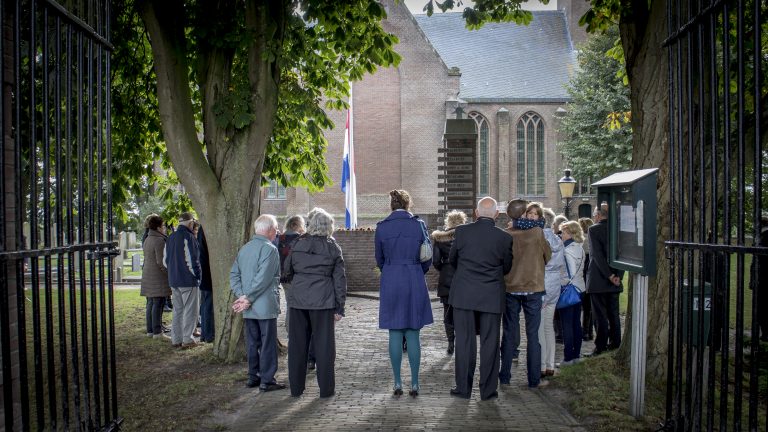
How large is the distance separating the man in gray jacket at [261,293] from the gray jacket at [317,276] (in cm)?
46

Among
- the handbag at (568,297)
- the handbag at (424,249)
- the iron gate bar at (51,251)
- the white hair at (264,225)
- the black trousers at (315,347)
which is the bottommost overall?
the black trousers at (315,347)

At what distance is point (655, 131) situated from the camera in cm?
770

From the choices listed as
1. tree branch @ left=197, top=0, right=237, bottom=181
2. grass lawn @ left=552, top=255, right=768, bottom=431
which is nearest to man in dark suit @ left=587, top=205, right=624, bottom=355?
grass lawn @ left=552, top=255, right=768, bottom=431

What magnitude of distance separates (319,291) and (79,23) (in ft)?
12.2

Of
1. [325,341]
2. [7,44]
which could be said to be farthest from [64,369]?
[325,341]

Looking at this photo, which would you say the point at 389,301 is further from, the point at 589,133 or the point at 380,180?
the point at 380,180

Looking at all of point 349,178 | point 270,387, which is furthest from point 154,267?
point 349,178

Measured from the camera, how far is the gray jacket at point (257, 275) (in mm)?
7711

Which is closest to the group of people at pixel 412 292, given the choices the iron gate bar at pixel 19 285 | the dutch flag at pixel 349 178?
the iron gate bar at pixel 19 285

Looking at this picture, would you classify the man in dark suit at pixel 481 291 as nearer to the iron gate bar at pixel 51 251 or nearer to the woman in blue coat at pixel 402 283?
the woman in blue coat at pixel 402 283

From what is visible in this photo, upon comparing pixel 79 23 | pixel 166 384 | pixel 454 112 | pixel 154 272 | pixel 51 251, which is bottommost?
pixel 166 384

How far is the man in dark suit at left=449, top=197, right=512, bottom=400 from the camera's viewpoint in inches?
280

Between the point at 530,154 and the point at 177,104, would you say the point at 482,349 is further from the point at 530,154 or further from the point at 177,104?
the point at 530,154

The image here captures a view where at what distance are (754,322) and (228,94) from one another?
721 cm
